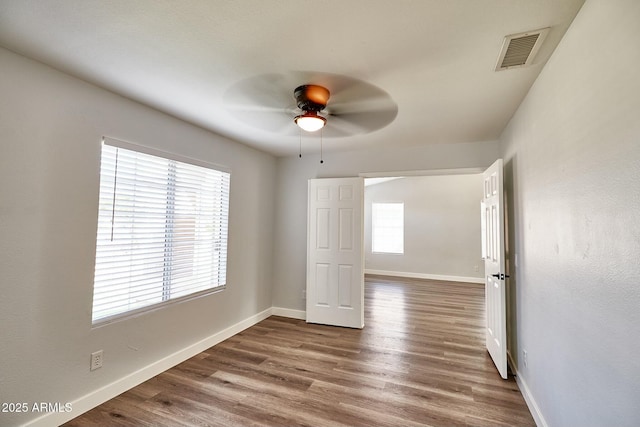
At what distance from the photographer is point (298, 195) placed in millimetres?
4457

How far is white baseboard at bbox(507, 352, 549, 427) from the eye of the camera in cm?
194

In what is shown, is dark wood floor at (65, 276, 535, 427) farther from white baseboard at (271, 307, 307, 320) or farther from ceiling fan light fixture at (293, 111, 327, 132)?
ceiling fan light fixture at (293, 111, 327, 132)

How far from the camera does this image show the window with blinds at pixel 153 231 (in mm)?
2279

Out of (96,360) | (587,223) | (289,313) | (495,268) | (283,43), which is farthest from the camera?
(289,313)

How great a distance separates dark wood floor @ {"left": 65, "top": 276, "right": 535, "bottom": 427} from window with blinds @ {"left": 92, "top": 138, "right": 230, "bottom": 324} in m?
0.77

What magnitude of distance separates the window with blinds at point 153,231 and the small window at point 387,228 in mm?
5866

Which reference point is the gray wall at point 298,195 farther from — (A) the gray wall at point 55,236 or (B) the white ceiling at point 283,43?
(A) the gray wall at point 55,236

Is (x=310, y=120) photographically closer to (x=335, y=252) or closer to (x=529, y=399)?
(x=335, y=252)

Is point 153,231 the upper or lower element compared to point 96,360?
upper

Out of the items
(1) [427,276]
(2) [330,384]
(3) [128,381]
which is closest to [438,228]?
(1) [427,276]

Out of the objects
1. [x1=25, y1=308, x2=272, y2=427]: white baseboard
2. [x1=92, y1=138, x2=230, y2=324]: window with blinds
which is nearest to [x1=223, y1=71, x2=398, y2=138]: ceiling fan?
[x1=92, y1=138, x2=230, y2=324]: window with blinds

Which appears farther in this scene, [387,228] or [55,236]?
[387,228]

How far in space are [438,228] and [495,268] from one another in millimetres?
5089

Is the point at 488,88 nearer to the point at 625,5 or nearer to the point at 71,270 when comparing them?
the point at 625,5
